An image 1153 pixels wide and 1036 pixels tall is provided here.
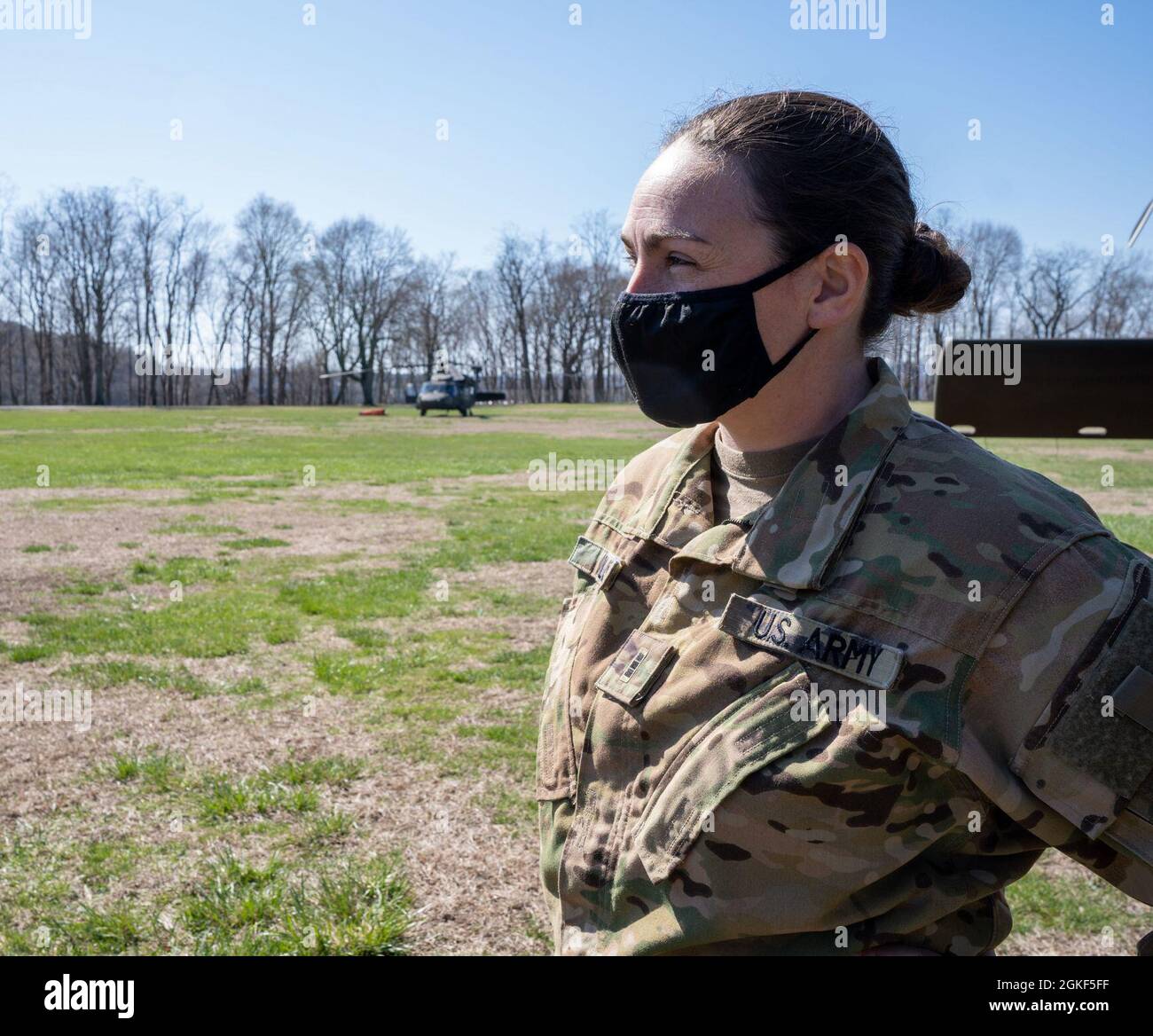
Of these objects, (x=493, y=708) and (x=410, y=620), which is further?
(x=410, y=620)

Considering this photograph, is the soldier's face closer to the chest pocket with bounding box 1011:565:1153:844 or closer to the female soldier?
the female soldier

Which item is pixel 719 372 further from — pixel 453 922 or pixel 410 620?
pixel 410 620

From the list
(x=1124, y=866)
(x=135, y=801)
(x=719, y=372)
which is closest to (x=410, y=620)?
(x=135, y=801)

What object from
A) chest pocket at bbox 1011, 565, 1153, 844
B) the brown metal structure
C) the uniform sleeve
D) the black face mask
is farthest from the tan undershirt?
the brown metal structure

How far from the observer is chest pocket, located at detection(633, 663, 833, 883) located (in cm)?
160

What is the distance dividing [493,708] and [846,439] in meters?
4.54

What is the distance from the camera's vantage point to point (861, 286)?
1.82 meters

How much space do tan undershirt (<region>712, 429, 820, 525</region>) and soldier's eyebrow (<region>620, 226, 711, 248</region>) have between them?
1.47ft

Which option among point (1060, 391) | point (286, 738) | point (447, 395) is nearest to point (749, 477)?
point (1060, 391)

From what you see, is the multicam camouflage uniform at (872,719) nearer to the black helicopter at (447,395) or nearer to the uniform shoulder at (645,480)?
the uniform shoulder at (645,480)

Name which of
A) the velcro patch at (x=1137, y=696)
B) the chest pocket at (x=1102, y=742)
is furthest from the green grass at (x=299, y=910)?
the velcro patch at (x=1137, y=696)

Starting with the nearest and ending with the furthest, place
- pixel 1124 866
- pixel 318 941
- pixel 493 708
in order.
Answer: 1. pixel 1124 866
2. pixel 318 941
3. pixel 493 708

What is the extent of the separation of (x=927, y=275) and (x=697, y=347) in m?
0.49

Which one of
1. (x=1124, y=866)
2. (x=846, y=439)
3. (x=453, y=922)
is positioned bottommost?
(x=453, y=922)
